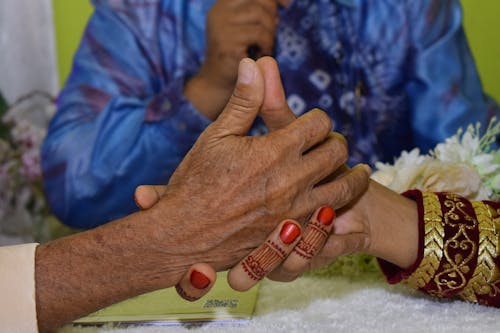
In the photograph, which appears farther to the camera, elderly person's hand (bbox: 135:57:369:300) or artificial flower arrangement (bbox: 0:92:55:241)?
artificial flower arrangement (bbox: 0:92:55:241)

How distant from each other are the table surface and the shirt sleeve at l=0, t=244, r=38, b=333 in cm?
14

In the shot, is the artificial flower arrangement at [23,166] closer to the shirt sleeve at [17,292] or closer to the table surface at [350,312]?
the table surface at [350,312]

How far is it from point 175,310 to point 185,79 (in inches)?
32.6

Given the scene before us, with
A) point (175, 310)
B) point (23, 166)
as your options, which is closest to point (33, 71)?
point (23, 166)

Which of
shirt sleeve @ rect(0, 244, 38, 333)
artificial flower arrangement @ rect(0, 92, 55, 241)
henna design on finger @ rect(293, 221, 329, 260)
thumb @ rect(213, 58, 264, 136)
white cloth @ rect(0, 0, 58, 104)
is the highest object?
thumb @ rect(213, 58, 264, 136)

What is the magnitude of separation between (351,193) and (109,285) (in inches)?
14.8

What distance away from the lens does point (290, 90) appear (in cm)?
177

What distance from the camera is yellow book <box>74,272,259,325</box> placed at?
987 mm

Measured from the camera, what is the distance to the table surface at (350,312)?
937 mm

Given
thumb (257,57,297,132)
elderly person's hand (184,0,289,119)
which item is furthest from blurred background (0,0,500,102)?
thumb (257,57,297,132)

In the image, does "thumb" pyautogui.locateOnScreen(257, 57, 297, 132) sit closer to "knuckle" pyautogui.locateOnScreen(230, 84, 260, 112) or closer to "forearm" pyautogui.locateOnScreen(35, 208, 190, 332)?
"knuckle" pyautogui.locateOnScreen(230, 84, 260, 112)

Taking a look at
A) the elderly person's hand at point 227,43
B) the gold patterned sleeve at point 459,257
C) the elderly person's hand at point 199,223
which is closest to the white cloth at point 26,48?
the elderly person's hand at point 227,43

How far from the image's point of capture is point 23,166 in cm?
181

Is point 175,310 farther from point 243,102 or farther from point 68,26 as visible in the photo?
point 68,26
